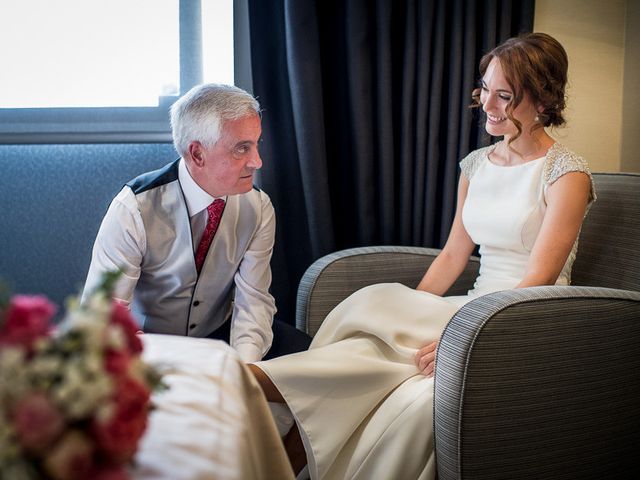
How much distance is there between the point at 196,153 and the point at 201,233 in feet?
0.72

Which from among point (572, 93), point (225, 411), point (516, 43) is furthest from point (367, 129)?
point (225, 411)

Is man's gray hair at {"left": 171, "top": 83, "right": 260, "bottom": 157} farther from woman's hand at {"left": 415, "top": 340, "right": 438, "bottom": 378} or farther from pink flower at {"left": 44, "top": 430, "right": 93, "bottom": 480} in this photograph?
pink flower at {"left": 44, "top": 430, "right": 93, "bottom": 480}

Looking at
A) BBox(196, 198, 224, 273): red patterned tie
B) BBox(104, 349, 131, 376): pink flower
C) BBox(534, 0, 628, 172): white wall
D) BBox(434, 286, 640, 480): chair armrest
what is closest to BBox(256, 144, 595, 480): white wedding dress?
BBox(434, 286, 640, 480): chair armrest

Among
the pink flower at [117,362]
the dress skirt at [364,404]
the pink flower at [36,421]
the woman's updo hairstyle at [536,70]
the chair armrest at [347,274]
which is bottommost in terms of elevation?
the dress skirt at [364,404]

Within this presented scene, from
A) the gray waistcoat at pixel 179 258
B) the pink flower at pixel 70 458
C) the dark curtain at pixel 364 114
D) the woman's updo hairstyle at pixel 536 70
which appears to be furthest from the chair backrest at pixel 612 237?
the pink flower at pixel 70 458

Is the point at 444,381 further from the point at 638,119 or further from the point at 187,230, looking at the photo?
the point at 638,119

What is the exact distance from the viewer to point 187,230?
2004 mm

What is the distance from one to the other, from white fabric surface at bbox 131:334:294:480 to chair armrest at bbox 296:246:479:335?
1.04 metres

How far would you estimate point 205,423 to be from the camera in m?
0.89

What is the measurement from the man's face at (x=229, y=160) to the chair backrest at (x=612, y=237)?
102 centimetres

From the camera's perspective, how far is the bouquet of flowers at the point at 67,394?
2.04 ft

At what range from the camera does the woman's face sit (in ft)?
6.76

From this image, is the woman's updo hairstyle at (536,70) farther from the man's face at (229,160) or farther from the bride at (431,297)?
the man's face at (229,160)

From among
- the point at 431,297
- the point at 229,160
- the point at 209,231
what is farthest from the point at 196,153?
the point at 431,297
